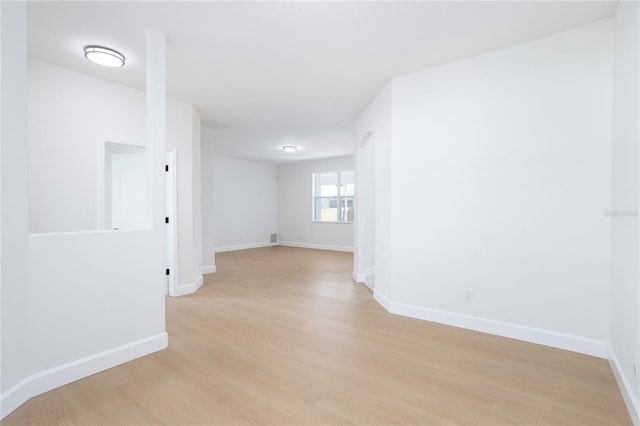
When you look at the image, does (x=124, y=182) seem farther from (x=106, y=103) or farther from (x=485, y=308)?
(x=485, y=308)

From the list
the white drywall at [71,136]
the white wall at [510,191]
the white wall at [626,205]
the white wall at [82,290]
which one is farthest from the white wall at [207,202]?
the white wall at [626,205]

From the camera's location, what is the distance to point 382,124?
3785 millimetres

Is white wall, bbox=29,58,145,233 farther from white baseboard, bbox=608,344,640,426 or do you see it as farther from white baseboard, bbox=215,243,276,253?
white baseboard, bbox=215,243,276,253

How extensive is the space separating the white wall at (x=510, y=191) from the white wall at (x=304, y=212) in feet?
17.5

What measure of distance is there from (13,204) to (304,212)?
316 inches

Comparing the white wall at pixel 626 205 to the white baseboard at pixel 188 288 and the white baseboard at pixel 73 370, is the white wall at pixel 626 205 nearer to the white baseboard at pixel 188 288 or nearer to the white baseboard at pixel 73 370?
the white baseboard at pixel 73 370

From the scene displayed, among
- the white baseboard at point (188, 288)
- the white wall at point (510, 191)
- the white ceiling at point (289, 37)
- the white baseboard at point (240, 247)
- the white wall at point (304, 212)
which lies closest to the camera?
the white ceiling at point (289, 37)

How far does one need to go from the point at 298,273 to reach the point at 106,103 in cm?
389

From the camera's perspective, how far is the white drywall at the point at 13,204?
1700 mm

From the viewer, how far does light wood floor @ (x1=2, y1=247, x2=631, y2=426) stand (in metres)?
1.73

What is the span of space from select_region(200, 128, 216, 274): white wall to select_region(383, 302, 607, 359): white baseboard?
3.67 m

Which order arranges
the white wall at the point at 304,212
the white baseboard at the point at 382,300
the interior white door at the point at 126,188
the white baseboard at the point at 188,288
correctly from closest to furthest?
the white baseboard at the point at 382,300 < the white baseboard at the point at 188,288 < the interior white door at the point at 126,188 < the white wall at the point at 304,212

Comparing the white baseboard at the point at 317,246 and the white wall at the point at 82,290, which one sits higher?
the white wall at the point at 82,290

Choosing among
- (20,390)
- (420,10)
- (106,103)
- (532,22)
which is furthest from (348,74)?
(20,390)
